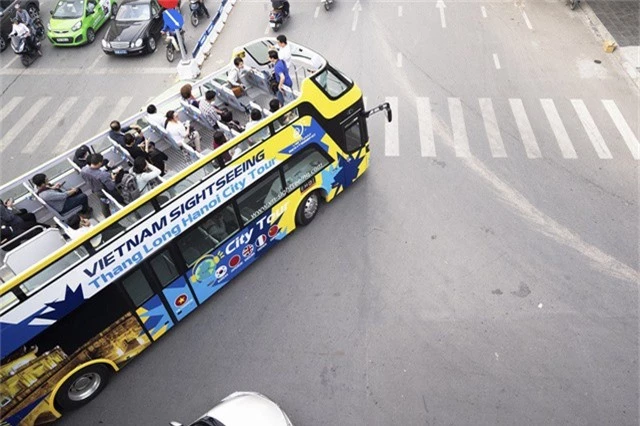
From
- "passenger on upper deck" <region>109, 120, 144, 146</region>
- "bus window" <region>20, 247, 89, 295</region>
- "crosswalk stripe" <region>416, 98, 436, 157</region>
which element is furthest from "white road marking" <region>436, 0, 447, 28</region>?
"bus window" <region>20, 247, 89, 295</region>

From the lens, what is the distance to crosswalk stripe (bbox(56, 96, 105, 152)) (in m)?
13.7

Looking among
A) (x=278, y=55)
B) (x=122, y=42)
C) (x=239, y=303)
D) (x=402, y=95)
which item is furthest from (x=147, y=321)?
(x=122, y=42)

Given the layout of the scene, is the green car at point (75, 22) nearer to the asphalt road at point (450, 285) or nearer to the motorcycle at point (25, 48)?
the motorcycle at point (25, 48)

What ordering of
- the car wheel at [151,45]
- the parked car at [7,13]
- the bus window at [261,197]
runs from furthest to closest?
the parked car at [7,13]
the car wheel at [151,45]
the bus window at [261,197]

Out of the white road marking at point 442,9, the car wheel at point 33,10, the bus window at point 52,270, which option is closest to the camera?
the bus window at point 52,270

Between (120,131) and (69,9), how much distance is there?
485 inches

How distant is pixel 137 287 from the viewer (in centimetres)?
796

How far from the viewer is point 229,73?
10.7 meters

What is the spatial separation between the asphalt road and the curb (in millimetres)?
492

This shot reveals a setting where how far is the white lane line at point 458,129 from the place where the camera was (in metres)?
12.8

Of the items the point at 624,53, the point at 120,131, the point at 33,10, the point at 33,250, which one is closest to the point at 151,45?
the point at 33,10

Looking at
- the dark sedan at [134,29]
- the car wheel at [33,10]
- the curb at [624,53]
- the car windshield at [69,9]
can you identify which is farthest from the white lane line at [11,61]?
the curb at [624,53]

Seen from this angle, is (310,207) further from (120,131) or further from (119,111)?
(119,111)

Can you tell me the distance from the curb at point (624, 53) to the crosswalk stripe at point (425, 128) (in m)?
6.61
